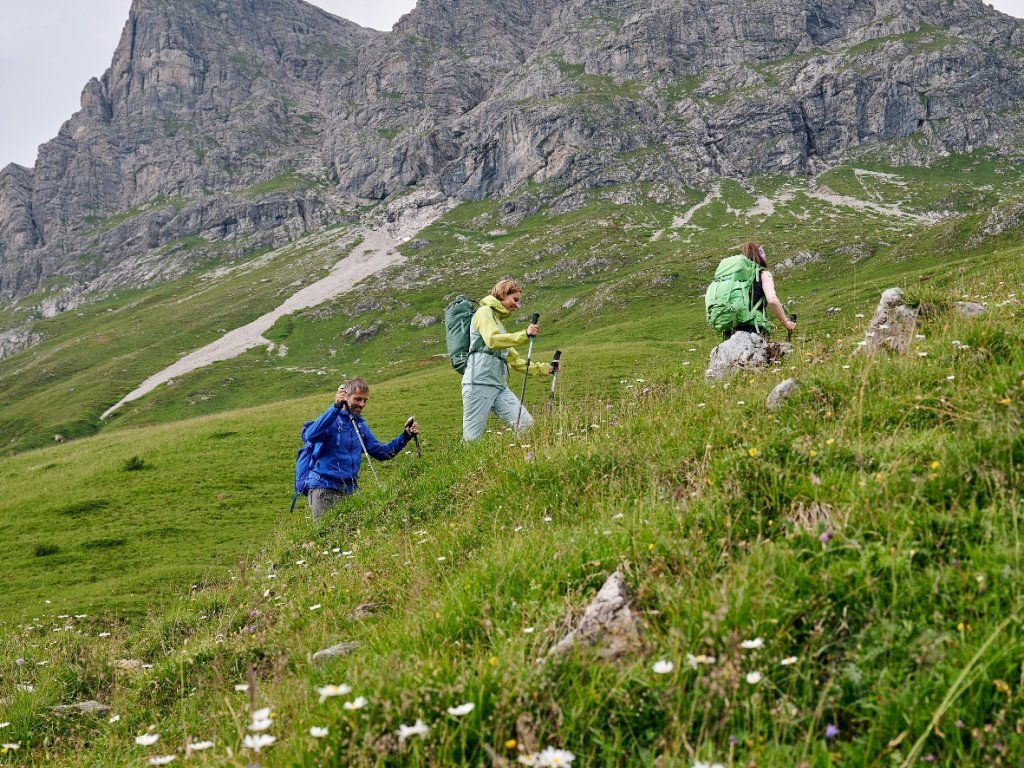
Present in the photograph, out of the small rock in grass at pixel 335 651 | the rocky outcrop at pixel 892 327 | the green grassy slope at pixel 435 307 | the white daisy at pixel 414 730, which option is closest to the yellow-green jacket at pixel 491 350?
the rocky outcrop at pixel 892 327

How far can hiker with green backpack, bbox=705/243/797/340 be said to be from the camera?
1273cm

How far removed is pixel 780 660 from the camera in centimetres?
329

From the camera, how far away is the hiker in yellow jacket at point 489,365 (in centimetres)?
1285

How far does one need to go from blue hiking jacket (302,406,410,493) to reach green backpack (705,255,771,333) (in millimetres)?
7208

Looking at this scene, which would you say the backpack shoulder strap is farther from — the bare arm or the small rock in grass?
the small rock in grass

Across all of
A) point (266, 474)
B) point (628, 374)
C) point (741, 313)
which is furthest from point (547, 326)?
point (741, 313)

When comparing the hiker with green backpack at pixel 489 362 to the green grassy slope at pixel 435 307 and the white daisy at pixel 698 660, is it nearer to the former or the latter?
the white daisy at pixel 698 660

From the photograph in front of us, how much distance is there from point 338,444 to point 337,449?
111 millimetres

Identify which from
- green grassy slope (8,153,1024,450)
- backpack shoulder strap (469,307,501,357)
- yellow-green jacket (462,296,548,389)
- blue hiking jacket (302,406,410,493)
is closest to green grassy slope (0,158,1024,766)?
blue hiking jacket (302,406,410,493)

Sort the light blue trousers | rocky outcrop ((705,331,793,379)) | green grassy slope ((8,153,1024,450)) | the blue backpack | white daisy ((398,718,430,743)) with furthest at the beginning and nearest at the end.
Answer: green grassy slope ((8,153,1024,450)) < the blue backpack < the light blue trousers < rocky outcrop ((705,331,793,379)) < white daisy ((398,718,430,743))

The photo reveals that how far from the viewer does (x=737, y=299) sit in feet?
42.2

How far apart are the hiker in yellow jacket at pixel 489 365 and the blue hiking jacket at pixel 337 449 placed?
1.66 metres

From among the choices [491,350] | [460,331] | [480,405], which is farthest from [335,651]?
[460,331]

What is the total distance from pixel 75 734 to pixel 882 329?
11.6 m
